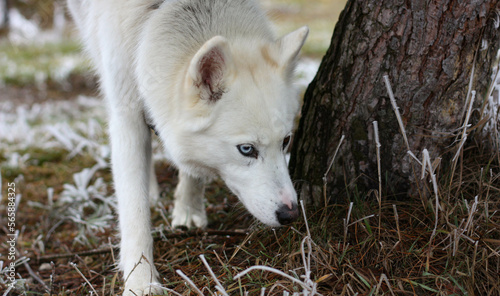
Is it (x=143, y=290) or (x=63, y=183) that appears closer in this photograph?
(x=143, y=290)

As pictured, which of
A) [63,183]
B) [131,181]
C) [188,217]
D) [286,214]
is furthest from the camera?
[63,183]

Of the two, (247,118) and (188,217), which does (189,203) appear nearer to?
(188,217)

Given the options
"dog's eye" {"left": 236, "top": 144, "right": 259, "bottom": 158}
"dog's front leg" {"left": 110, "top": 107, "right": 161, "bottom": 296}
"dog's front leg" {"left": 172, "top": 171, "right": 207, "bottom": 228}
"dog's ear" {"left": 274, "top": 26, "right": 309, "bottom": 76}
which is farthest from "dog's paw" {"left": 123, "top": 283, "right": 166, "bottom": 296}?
"dog's ear" {"left": 274, "top": 26, "right": 309, "bottom": 76}

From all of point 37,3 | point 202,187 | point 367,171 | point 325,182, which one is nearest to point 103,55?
point 202,187

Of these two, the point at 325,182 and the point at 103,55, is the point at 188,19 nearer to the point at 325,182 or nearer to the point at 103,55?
the point at 103,55

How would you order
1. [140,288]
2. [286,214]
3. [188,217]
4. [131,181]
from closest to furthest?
[286,214] → [140,288] → [131,181] → [188,217]

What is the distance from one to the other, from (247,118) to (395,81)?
723 millimetres

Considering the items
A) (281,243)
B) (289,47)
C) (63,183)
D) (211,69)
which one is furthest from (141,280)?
(63,183)

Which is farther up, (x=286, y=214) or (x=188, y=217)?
(x=286, y=214)

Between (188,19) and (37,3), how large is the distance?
1563 cm

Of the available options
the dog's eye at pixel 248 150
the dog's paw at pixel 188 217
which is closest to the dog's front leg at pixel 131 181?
the dog's paw at pixel 188 217

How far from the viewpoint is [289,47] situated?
2199mm

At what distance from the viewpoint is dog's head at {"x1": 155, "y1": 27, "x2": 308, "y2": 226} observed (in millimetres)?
2033

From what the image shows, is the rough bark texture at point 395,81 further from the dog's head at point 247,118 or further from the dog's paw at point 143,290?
the dog's paw at point 143,290
